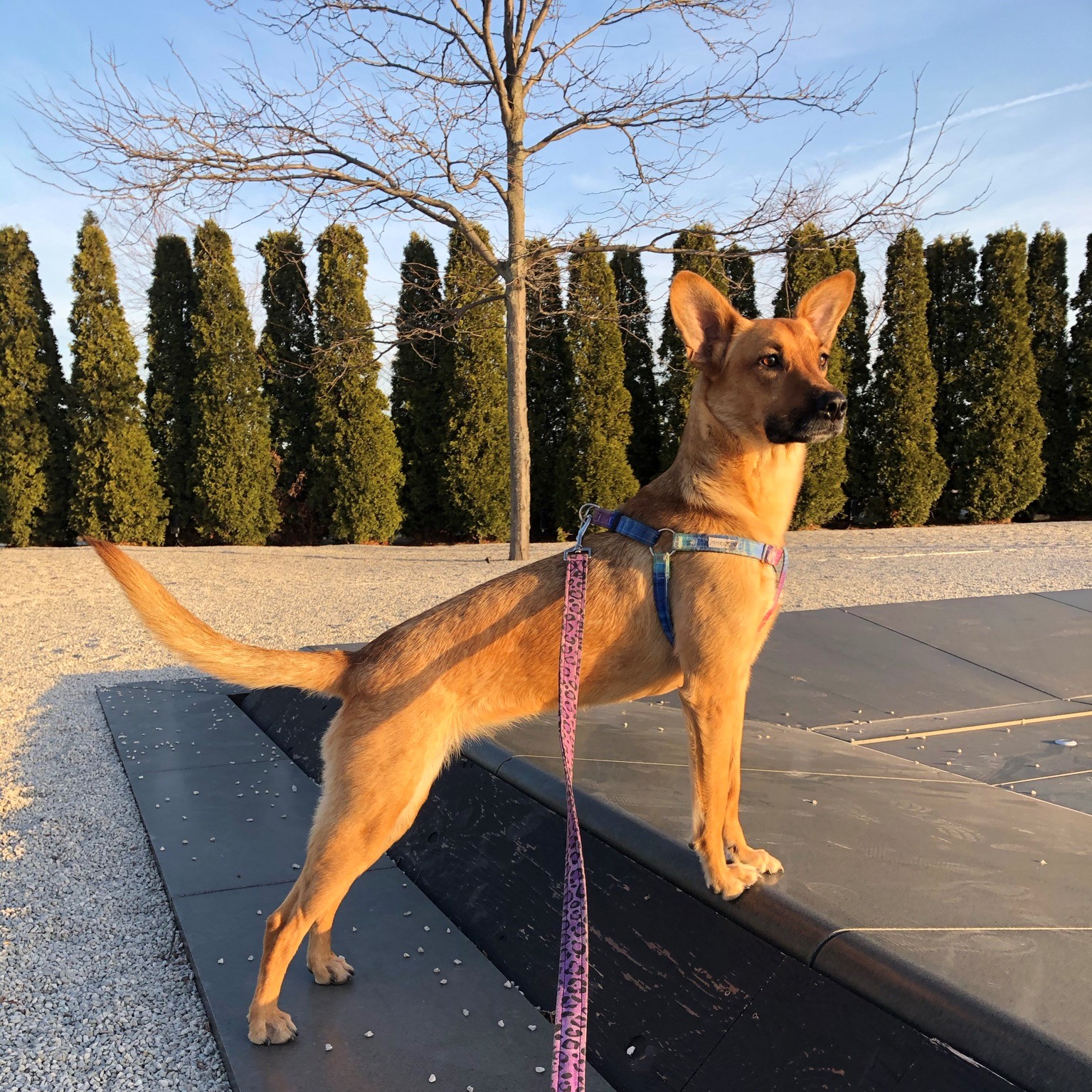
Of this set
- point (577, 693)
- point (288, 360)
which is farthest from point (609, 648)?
point (288, 360)

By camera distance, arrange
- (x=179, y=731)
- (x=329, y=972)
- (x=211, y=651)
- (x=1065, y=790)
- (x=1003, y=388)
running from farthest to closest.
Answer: (x=1003, y=388)
(x=179, y=731)
(x=1065, y=790)
(x=329, y=972)
(x=211, y=651)

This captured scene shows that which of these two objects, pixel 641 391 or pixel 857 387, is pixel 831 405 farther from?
pixel 857 387

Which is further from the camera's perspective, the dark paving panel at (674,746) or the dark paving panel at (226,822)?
the dark paving panel at (226,822)

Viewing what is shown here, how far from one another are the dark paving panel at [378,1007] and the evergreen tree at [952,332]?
60.6 feet

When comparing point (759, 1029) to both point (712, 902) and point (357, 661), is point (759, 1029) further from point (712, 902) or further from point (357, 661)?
point (357, 661)

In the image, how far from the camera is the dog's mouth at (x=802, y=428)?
2.45 m

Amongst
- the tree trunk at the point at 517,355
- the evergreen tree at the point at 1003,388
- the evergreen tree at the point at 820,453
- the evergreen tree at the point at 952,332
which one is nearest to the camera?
the tree trunk at the point at 517,355

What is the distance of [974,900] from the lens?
2.21 m

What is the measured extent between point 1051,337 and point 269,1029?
21573 millimetres

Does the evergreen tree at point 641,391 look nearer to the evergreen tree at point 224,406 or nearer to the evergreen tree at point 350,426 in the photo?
the evergreen tree at point 350,426

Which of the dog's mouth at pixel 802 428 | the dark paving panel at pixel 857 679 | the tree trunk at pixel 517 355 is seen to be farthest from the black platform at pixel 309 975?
the tree trunk at pixel 517 355

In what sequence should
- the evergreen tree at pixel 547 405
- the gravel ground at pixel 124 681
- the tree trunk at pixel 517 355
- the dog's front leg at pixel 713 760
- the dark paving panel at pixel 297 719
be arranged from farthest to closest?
the evergreen tree at pixel 547 405 → the tree trunk at pixel 517 355 → the dark paving panel at pixel 297 719 → the gravel ground at pixel 124 681 → the dog's front leg at pixel 713 760

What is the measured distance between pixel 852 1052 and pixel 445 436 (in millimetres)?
15732

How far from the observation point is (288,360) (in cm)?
1691
